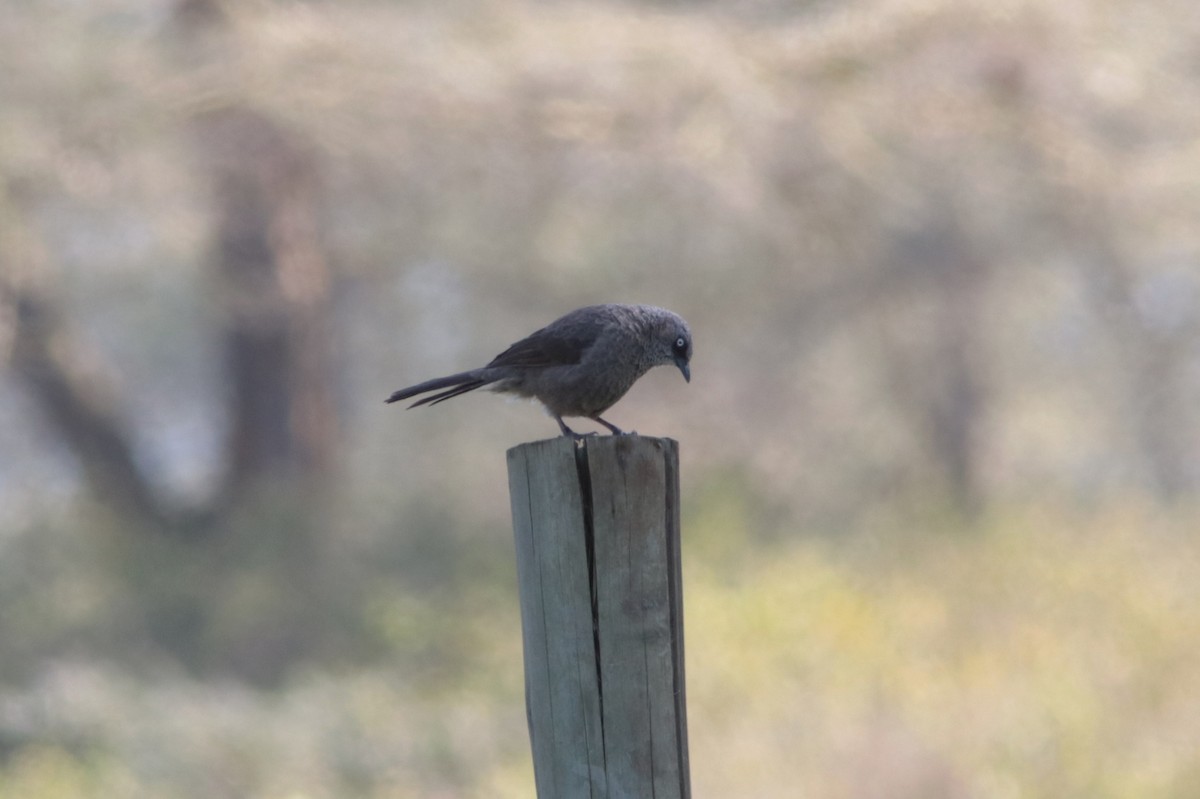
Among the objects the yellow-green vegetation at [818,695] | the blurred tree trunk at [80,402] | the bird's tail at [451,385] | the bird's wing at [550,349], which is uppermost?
the blurred tree trunk at [80,402]

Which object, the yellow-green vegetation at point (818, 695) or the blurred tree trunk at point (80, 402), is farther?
the blurred tree trunk at point (80, 402)

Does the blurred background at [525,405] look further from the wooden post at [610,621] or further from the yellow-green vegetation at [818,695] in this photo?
the wooden post at [610,621]

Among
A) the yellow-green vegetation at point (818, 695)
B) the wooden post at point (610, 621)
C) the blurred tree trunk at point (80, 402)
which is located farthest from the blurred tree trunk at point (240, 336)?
the wooden post at point (610, 621)

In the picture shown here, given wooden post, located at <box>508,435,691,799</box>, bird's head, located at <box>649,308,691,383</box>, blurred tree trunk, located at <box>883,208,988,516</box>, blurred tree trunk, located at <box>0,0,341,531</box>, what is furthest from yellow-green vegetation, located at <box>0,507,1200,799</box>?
wooden post, located at <box>508,435,691,799</box>

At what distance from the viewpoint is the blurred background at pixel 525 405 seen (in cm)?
1187

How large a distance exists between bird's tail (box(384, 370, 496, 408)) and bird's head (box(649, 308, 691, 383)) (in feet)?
2.30

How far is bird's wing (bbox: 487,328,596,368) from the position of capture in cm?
546

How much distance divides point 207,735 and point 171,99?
5747mm

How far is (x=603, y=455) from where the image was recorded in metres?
3.21

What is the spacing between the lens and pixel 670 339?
570cm

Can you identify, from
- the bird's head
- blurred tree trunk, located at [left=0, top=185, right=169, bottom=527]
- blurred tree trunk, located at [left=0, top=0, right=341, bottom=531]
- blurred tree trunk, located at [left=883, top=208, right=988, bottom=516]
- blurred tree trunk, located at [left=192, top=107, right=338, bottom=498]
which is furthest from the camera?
blurred tree trunk, located at [left=883, top=208, right=988, bottom=516]

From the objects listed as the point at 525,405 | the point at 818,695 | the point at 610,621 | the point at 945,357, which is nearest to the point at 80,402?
the point at 525,405

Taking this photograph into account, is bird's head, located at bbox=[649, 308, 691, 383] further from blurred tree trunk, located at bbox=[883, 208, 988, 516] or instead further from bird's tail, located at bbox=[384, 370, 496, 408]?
blurred tree trunk, located at bbox=[883, 208, 988, 516]

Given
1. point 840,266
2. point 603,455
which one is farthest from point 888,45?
point 603,455
